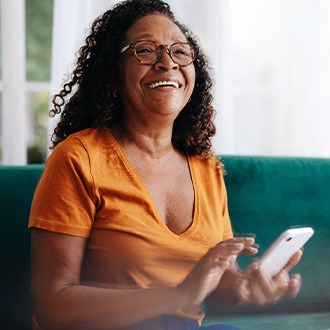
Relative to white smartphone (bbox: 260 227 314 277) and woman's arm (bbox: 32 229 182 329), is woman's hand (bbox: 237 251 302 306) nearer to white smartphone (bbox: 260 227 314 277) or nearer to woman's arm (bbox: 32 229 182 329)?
white smartphone (bbox: 260 227 314 277)

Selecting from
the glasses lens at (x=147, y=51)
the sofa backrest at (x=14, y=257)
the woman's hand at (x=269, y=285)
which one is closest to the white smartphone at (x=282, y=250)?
the woman's hand at (x=269, y=285)

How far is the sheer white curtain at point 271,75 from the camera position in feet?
8.21

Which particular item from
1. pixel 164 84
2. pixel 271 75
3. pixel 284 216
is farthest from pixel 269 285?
pixel 271 75

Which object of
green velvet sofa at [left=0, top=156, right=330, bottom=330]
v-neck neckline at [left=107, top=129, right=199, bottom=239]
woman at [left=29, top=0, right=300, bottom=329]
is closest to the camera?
woman at [left=29, top=0, right=300, bottom=329]

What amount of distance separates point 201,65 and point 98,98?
328mm

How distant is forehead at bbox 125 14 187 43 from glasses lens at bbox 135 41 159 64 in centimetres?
2

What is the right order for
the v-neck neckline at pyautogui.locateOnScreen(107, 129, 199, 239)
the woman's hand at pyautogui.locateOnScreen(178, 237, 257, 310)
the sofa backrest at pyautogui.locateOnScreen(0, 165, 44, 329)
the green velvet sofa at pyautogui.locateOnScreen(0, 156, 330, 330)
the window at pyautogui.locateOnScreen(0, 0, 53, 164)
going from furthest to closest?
the window at pyautogui.locateOnScreen(0, 0, 53, 164), the green velvet sofa at pyautogui.locateOnScreen(0, 156, 330, 330), the sofa backrest at pyautogui.locateOnScreen(0, 165, 44, 329), the v-neck neckline at pyautogui.locateOnScreen(107, 129, 199, 239), the woman's hand at pyautogui.locateOnScreen(178, 237, 257, 310)

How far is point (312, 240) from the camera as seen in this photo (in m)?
1.97

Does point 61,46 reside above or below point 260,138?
above

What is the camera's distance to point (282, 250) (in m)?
1.37

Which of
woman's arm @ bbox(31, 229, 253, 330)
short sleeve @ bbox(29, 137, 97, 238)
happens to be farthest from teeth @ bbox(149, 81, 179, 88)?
woman's arm @ bbox(31, 229, 253, 330)

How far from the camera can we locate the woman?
4.21 feet

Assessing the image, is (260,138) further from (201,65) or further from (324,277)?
(201,65)

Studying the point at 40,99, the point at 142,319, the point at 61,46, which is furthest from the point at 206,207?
the point at 40,99
